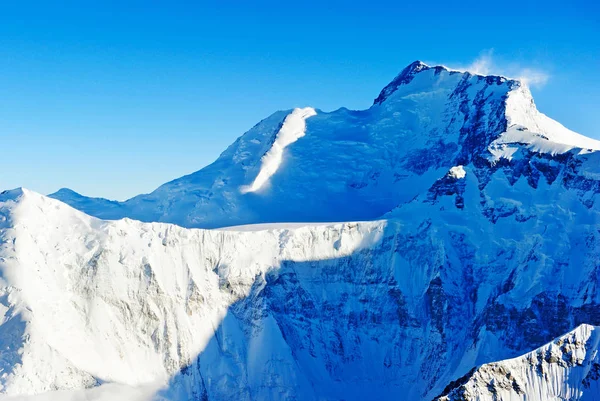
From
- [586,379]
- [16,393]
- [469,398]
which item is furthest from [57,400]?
[586,379]

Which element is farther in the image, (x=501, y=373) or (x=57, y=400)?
(x=57, y=400)

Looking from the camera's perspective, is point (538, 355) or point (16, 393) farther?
point (16, 393)

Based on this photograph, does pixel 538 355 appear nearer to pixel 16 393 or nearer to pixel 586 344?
pixel 586 344

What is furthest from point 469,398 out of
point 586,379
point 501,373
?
point 586,379

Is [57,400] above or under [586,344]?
under

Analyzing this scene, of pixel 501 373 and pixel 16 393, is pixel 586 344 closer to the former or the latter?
pixel 501 373

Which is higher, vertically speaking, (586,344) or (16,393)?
(586,344)
